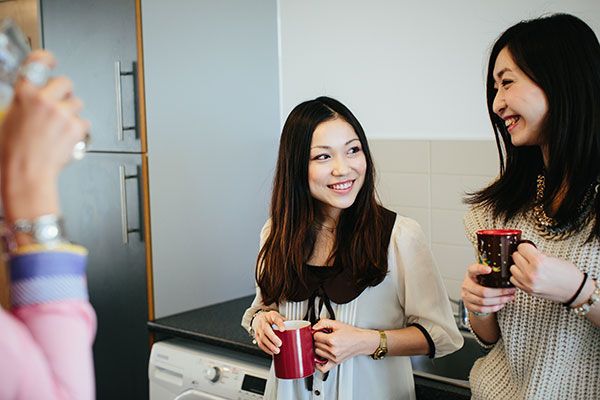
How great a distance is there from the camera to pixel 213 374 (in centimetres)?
254

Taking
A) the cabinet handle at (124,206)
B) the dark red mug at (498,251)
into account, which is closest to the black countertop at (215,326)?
the cabinet handle at (124,206)

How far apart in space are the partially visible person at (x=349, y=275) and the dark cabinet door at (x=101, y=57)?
3.40 ft

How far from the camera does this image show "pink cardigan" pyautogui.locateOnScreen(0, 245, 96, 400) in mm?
787

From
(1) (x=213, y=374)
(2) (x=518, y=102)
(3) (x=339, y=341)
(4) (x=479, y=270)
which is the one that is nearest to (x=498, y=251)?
(4) (x=479, y=270)

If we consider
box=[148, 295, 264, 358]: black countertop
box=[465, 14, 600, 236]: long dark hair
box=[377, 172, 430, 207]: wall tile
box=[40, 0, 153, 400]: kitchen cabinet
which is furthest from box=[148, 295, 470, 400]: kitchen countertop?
box=[465, 14, 600, 236]: long dark hair

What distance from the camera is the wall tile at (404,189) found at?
2783 millimetres

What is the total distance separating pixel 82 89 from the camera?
2.97 metres

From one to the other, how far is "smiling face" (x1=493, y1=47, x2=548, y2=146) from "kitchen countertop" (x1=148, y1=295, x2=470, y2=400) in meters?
0.81

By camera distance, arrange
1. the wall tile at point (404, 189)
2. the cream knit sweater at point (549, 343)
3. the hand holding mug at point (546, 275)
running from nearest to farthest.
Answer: the hand holding mug at point (546, 275)
the cream knit sweater at point (549, 343)
the wall tile at point (404, 189)

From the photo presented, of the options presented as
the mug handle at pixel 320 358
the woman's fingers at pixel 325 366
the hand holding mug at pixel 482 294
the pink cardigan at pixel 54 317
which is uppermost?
the pink cardigan at pixel 54 317

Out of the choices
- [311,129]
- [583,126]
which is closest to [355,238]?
[311,129]

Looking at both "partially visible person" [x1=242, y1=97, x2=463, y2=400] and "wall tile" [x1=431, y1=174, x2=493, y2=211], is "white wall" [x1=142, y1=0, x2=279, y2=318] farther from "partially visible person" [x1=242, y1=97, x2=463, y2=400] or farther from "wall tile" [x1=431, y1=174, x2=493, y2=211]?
"partially visible person" [x1=242, y1=97, x2=463, y2=400]

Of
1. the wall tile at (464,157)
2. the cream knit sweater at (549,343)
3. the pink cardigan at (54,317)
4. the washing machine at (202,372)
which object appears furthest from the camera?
the wall tile at (464,157)

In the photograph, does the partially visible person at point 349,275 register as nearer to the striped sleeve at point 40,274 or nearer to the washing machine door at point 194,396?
the washing machine door at point 194,396
